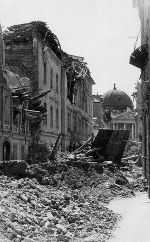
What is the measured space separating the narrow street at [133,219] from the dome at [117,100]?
204ft

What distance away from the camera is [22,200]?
12164 mm

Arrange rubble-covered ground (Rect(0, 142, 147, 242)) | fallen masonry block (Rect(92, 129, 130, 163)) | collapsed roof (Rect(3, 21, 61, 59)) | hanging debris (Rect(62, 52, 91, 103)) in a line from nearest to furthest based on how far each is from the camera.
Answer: rubble-covered ground (Rect(0, 142, 147, 242))
fallen masonry block (Rect(92, 129, 130, 163))
collapsed roof (Rect(3, 21, 61, 59))
hanging debris (Rect(62, 52, 91, 103))

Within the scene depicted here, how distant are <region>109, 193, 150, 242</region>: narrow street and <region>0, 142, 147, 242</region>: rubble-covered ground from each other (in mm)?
316

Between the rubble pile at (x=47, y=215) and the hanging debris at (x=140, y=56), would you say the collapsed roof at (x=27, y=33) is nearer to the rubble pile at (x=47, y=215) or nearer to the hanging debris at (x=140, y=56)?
the hanging debris at (x=140, y=56)

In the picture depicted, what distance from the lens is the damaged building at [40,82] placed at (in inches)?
1014

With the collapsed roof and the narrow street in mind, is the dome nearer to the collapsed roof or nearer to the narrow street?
the collapsed roof

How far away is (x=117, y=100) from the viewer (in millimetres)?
80125

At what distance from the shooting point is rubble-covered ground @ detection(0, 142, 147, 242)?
33.3ft

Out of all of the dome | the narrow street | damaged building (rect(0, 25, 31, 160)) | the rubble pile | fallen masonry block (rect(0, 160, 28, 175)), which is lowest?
the narrow street

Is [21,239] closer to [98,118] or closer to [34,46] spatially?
[34,46]

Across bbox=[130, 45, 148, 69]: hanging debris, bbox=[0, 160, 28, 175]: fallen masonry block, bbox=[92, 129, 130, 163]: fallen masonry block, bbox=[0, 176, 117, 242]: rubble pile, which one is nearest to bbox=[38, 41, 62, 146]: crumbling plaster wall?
bbox=[92, 129, 130, 163]: fallen masonry block

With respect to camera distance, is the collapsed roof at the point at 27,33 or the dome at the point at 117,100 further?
the dome at the point at 117,100

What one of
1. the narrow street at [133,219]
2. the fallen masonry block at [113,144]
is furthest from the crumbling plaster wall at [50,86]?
the narrow street at [133,219]

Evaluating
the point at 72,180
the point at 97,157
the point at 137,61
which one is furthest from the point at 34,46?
the point at 72,180
